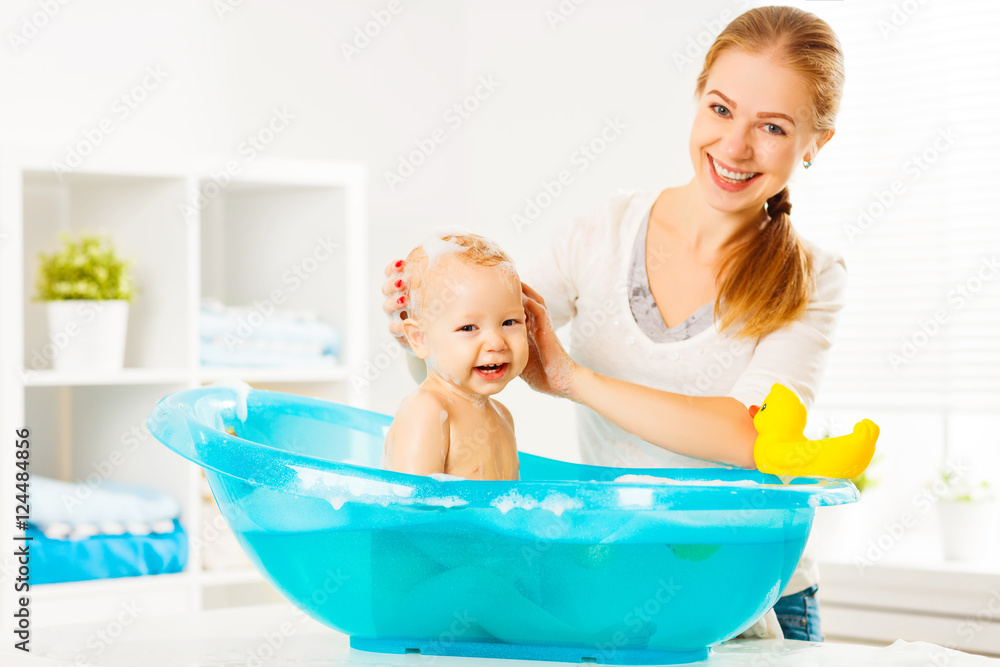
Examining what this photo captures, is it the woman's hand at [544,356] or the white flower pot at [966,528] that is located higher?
the woman's hand at [544,356]

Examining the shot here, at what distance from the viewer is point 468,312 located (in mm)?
839

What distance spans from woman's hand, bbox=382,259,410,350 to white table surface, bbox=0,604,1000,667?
10.8 inches

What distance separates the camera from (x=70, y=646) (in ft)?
2.67

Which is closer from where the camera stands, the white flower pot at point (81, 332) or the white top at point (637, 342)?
the white top at point (637, 342)

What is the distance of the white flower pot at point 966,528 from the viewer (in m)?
2.35

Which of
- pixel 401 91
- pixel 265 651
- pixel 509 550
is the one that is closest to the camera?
pixel 509 550

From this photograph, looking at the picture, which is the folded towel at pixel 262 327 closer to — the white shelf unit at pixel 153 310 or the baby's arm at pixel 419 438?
the white shelf unit at pixel 153 310

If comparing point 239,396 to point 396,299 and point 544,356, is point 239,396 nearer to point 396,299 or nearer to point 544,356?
point 396,299

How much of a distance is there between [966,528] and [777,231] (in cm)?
154

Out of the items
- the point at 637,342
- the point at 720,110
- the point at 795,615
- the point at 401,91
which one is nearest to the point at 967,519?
the point at 795,615

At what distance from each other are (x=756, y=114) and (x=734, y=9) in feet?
5.73

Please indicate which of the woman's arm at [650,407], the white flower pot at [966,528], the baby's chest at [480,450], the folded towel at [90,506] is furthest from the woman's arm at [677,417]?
the white flower pot at [966,528]

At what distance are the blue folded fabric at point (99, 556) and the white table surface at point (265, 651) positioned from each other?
1022 mm

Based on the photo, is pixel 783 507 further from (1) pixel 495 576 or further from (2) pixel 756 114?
(2) pixel 756 114
